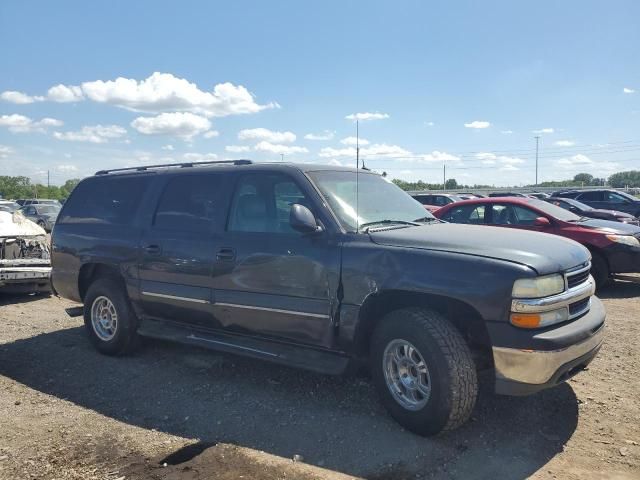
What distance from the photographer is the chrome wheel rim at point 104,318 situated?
580 cm

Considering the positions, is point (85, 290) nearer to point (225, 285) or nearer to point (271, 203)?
point (225, 285)

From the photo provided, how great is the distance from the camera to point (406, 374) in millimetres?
3893

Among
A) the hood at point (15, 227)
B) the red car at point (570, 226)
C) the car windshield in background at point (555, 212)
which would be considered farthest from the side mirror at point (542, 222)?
the hood at point (15, 227)

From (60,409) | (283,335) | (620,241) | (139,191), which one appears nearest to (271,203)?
(283,335)

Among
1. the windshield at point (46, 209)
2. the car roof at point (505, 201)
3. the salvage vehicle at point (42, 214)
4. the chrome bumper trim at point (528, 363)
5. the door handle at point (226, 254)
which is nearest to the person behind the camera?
the chrome bumper trim at point (528, 363)

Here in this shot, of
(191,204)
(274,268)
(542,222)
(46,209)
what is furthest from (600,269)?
(46,209)

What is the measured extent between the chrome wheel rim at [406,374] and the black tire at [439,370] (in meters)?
0.05

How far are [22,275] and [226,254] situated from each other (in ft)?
17.3

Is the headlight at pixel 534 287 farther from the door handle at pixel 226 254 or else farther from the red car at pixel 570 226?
the red car at pixel 570 226

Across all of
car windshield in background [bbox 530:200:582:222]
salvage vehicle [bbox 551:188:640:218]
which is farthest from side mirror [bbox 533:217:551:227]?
salvage vehicle [bbox 551:188:640:218]

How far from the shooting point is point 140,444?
3.78m

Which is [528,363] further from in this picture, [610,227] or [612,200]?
[612,200]

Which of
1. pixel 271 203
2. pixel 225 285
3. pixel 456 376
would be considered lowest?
pixel 456 376

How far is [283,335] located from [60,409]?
1919mm
